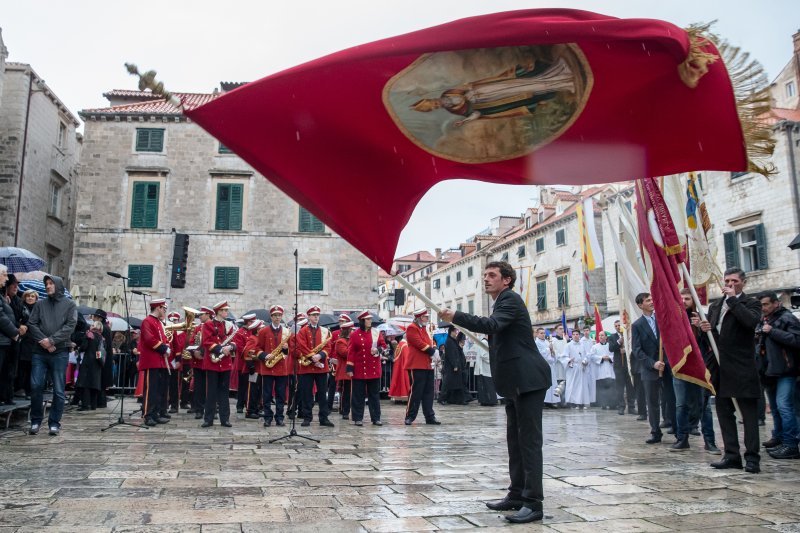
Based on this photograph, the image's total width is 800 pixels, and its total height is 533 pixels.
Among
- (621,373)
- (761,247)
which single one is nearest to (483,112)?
(621,373)

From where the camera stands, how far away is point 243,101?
488 cm

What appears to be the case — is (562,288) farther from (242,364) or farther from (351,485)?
(351,485)

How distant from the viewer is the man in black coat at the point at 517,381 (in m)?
4.76

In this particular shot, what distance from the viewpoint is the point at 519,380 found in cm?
490

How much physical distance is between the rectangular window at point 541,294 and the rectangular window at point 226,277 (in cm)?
2370

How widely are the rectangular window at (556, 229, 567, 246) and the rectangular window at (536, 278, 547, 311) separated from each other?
347 centimetres

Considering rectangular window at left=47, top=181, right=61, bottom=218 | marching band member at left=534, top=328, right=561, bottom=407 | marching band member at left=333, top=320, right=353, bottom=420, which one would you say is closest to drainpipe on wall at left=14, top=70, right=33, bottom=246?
rectangular window at left=47, top=181, right=61, bottom=218

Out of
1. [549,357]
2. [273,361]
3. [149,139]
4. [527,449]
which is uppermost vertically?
[149,139]

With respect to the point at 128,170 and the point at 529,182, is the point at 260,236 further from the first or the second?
the point at 529,182

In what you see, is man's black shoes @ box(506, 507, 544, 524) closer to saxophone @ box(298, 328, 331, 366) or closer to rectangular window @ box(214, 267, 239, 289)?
saxophone @ box(298, 328, 331, 366)

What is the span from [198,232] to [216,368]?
851 inches

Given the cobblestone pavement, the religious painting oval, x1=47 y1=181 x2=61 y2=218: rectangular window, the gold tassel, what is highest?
x1=47 y1=181 x2=61 y2=218: rectangular window

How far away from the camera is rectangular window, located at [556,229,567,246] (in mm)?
42594

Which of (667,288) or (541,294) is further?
(541,294)
